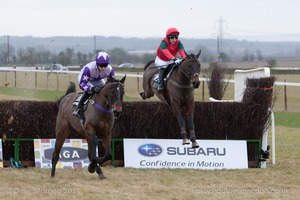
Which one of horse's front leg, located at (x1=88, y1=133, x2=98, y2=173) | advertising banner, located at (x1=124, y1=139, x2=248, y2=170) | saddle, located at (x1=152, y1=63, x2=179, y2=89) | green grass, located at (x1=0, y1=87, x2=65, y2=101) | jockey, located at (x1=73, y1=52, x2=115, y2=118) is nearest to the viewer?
horse's front leg, located at (x1=88, y1=133, x2=98, y2=173)

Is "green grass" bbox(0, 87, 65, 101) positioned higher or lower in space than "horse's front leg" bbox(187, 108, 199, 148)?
lower

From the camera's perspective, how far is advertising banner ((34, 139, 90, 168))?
12625 mm

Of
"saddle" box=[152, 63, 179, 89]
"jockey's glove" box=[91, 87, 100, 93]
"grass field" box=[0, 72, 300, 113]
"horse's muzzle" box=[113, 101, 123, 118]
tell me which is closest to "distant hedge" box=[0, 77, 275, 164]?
"saddle" box=[152, 63, 179, 89]

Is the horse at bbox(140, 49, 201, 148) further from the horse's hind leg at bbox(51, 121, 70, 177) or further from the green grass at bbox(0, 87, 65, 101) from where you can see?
the green grass at bbox(0, 87, 65, 101)

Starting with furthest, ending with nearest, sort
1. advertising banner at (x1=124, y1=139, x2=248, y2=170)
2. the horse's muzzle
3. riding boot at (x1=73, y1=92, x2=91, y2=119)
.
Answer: advertising banner at (x1=124, y1=139, x2=248, y2=170) < riding boot at (x1=73, y1=92, x2=91, y2=119) < the horse's muzzle

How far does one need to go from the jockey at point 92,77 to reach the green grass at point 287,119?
11.8m

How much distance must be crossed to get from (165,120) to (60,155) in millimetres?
2289

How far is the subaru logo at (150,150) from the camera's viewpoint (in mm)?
12812

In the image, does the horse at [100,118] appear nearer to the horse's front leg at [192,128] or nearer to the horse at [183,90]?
the horse at [183,90]

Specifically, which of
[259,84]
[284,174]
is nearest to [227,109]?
[259,84]

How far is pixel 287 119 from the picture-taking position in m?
23.5

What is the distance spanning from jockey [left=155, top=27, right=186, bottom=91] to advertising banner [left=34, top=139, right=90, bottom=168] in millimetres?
2139

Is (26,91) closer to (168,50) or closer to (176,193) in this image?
(168,50)

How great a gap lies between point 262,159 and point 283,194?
3.21 metres
